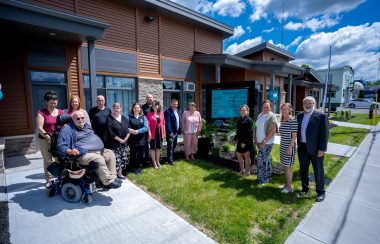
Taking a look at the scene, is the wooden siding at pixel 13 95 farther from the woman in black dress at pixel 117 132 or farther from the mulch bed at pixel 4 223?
the woman in black dress at pixel 117 132

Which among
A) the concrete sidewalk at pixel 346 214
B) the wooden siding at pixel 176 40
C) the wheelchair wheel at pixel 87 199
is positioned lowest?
the concrete sidewalk at pixel 346 214

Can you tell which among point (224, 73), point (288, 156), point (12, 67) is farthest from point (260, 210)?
point (224, 73)

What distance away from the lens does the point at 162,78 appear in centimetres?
982

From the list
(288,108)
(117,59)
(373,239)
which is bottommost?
(373,239)

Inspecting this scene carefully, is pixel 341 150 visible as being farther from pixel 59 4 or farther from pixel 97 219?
pixel 59 4

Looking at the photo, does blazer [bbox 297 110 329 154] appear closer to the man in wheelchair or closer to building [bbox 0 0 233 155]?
the man in wheelchair

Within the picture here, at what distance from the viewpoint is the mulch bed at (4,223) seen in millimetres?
2602

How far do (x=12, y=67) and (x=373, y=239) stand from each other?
346 inches

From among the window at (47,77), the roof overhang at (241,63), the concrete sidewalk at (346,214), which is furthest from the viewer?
the roof overhang at (241,63)

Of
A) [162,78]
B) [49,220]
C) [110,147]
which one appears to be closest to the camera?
[49,220]

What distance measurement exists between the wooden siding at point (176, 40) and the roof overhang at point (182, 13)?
368 millimetres

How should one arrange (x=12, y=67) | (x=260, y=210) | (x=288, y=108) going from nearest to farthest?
(x=260, y=210), (x=288, y=108), (x=12, y=67)

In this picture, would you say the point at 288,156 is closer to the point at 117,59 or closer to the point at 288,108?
the point at 288,108

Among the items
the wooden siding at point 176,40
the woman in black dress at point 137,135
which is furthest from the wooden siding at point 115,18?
the woman in black dress at point 137,135
